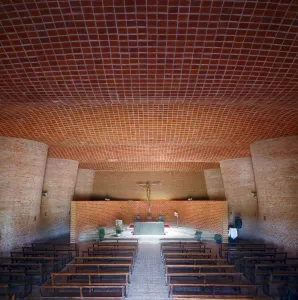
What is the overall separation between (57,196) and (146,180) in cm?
762

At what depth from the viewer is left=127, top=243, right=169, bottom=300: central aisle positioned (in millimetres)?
7931

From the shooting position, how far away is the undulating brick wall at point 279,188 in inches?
482

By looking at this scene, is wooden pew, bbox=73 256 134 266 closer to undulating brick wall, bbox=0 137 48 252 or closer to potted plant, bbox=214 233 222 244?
undulating brick wall, bbox=0 137 48 252

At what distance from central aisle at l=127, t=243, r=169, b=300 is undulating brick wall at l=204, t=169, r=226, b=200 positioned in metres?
9.14

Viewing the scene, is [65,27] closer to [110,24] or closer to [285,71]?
→ [110,24]

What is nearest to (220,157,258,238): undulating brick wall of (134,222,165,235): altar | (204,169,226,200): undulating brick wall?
(204,169,226,200): undulating brick wall

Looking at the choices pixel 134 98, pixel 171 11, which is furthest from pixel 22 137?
pixel 171 11

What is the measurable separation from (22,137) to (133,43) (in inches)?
359

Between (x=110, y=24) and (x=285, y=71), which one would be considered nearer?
(x=110, y=24)

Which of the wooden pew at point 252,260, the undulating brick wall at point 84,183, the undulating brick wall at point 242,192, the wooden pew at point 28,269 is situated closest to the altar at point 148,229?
the undulating brick wall at point 242,192

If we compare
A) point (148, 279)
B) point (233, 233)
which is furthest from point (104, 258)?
point (233, 233)

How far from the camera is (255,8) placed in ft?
15.2

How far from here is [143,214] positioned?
2172cm

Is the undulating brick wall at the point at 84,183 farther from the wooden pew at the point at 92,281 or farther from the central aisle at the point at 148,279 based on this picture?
the wooden pew at the point at 92,281
